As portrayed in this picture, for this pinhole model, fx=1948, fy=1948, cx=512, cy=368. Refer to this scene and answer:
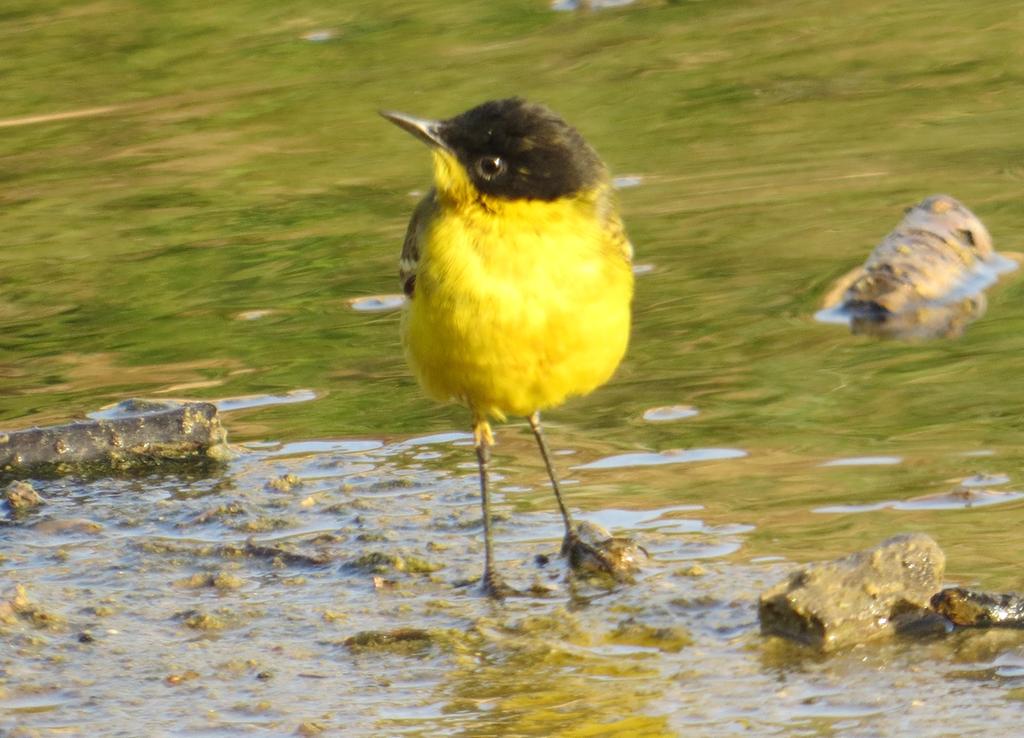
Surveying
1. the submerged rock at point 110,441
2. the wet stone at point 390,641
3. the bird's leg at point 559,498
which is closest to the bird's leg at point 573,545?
the bird's leg at point 559,498

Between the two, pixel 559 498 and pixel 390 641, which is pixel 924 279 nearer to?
pixel 559 498

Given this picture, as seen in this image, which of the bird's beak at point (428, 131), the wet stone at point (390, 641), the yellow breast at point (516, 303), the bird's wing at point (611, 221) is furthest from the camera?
the bird's wing at point (611, 221)

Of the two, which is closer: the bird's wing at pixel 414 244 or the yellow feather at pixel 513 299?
the yellow feather at pixel 513 299

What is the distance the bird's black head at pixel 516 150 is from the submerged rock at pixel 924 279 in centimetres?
265

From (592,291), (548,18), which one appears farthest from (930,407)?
(548,18)

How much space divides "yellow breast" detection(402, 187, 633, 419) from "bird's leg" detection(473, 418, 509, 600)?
0.27 metres

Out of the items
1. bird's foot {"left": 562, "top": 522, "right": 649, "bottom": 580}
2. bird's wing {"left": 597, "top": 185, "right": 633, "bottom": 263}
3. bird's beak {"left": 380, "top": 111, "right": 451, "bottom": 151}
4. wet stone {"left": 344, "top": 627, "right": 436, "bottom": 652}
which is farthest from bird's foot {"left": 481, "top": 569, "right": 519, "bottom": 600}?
bird's beak {"left": 380, "top": 111, "right": 451, "bottom": 151}

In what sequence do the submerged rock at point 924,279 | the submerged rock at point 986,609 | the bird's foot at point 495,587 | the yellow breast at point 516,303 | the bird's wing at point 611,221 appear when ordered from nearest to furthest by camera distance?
the submerged rock at point 986,609 → the yellow breast at point 516,303 → the bird's foot at point 495,587 → the bird's wing at point 611,221 → the submerged rock at point 924,279

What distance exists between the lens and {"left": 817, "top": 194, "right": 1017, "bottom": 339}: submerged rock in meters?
8.41

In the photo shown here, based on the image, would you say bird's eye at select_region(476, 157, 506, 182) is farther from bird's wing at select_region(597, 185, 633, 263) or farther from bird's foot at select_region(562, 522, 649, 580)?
bird's foot at select_region(562, 522, 649, 580)

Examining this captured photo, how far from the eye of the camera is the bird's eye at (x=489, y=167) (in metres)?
6.01

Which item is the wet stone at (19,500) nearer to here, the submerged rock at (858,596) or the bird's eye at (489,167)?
the bird's eye at (489,167)

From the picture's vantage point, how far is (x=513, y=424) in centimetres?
769

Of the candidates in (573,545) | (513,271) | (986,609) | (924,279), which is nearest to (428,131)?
(513,271)
